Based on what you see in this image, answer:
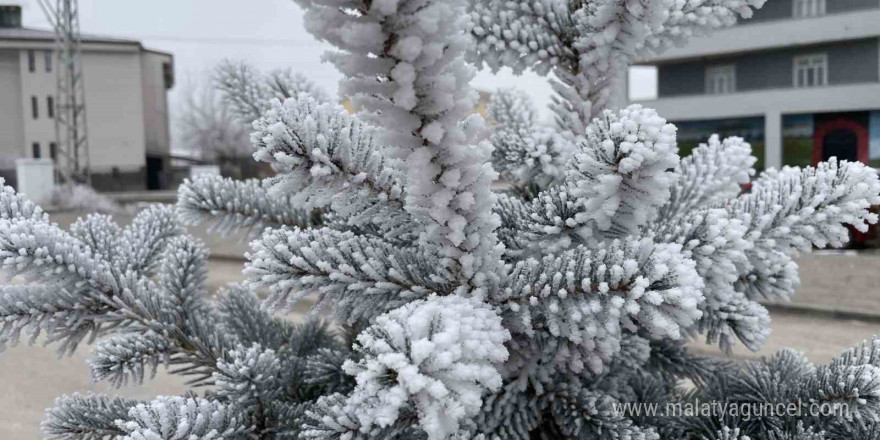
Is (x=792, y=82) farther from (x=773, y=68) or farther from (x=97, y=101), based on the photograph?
(x=97, y=101)

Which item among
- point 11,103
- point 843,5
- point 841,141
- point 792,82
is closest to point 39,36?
point 11,103

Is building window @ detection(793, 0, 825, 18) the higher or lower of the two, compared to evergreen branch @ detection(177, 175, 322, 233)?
higher

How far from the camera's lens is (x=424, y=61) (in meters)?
0.36

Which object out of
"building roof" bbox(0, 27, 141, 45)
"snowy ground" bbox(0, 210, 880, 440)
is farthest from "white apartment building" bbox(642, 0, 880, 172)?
"building roof" bbox(0, 27, 141, 45)

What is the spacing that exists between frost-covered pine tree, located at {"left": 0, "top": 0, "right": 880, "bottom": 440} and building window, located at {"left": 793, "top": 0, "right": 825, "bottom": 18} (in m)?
9.23

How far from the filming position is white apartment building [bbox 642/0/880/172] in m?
7.89

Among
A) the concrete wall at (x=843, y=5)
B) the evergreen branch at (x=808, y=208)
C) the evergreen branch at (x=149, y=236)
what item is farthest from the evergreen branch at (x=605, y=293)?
the concrete wall at (x=843, y=5)

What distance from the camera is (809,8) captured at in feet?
28.2

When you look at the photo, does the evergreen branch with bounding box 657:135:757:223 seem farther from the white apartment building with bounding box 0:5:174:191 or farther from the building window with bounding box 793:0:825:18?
the white apartment building with bounding box 0:5:174:191

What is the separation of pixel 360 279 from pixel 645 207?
0.24m

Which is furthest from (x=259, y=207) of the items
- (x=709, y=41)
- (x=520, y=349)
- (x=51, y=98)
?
(x=51, y=98)

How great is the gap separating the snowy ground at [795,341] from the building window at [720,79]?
22.8ft

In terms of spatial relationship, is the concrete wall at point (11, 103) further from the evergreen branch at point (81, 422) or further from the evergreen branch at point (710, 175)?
the evergreen branch at point (710, 175)

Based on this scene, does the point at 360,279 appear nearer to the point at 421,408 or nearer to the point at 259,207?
the point at 421,408
